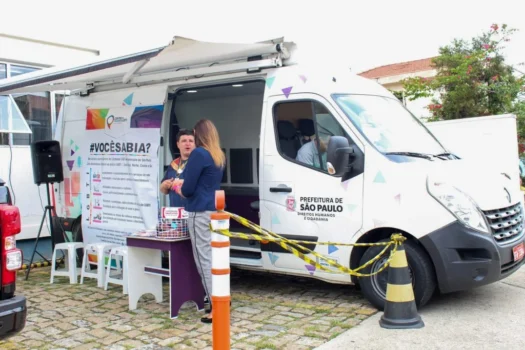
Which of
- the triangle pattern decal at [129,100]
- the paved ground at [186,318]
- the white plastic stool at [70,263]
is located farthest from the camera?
the triangle pattern decal at [129,100]

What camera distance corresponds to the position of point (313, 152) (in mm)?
5770

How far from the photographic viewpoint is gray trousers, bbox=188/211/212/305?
5.23m

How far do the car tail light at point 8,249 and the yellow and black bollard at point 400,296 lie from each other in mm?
2955

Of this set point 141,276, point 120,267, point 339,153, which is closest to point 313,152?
point 339,153

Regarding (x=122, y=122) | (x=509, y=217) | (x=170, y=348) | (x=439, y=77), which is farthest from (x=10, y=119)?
(x=439, y=77)

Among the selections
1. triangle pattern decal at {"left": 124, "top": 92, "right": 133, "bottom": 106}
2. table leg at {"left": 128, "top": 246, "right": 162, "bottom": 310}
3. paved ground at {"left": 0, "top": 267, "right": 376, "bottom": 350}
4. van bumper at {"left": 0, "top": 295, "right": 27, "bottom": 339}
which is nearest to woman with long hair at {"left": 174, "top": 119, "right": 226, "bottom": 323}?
paved ground at {"left": 0, "top": 267, "right": 376, "bottom": 350}

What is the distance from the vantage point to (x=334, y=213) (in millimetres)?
5508

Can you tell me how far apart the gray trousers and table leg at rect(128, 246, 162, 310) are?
2.60ft

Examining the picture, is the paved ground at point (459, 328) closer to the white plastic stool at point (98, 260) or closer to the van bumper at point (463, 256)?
the van bumper at point (463, 256)

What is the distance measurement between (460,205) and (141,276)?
3.19 metres

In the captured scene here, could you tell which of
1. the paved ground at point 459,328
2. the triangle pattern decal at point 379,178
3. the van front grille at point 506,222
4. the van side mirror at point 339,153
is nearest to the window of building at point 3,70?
the van side mirror at point 339,153

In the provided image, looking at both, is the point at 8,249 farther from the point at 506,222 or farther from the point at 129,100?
the point at 506,222

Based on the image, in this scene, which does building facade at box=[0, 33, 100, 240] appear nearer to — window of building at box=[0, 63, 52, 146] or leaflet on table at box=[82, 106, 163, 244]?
window of building at box=[0, 63, 52, 146]

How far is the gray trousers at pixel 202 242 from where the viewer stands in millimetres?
5227
